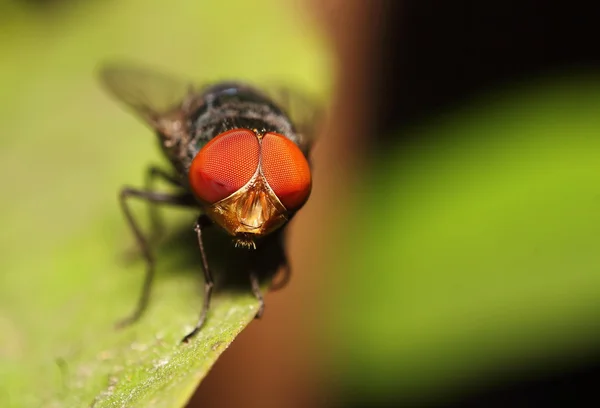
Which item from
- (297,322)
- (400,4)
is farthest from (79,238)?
(400,4)

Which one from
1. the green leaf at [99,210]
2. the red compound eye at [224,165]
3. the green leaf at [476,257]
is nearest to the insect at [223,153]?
the red compound eye at [224,165]

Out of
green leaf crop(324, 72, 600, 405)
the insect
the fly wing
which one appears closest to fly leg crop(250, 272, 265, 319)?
the insect

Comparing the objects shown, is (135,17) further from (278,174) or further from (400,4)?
(278,174)

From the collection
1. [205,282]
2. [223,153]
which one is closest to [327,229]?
[205,282]

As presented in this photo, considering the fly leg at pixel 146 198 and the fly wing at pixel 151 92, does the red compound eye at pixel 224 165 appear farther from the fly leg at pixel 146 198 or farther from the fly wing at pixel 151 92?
the fly wing at pixel 151 92

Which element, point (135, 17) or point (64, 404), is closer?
point (64, 404)

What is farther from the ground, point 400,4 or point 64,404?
point 400,4
